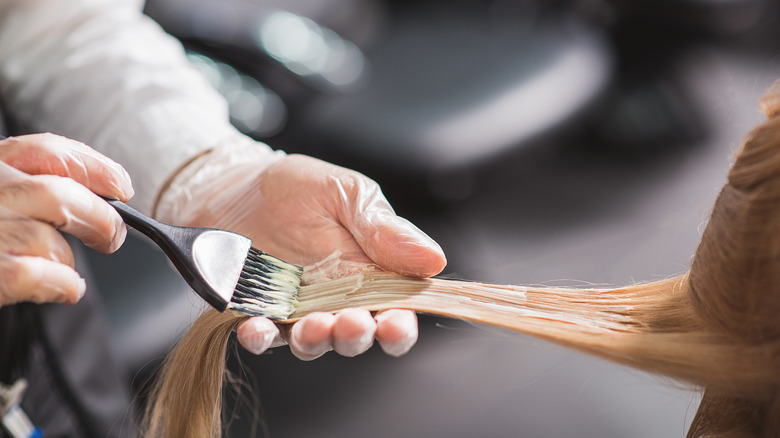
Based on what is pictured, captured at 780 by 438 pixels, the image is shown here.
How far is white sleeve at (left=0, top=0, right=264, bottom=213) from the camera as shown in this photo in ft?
2.80

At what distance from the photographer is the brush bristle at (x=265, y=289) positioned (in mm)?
587

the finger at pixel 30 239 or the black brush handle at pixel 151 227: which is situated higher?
the black brush handle at pixel 151 227

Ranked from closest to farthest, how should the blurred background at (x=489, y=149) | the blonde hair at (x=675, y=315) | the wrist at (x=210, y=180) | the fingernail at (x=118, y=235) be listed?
the blonde hair at (x=675, y=315) → the fingernail at (x=118, y=235) → the wrist at (x=210, y=180) → the blurred background at (x=489, y=149)

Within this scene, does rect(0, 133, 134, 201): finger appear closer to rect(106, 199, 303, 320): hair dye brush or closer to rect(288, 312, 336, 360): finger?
rect(106, 199, 303, 320): hair dye brush

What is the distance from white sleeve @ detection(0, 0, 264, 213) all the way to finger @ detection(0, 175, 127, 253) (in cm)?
32

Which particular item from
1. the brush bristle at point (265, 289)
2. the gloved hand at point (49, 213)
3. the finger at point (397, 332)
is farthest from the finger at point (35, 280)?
the finger at point (397, 332)

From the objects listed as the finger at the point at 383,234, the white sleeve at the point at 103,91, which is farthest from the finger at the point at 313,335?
the white sleeve at the point at 103,91

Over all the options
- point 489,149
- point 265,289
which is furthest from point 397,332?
point 489,149

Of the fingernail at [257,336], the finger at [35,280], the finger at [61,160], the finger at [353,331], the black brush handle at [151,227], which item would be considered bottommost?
the fingernail at [257,336]

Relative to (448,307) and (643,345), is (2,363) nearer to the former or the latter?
(448,307)

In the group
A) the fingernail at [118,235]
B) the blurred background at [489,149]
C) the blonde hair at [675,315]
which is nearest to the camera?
the blonde hair at [675,315]

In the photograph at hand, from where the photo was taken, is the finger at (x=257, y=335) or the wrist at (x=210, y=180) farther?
the wrist at (x=210, y=180)

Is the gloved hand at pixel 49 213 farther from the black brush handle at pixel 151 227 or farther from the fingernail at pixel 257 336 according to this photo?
the fingernail at pixel 257 336

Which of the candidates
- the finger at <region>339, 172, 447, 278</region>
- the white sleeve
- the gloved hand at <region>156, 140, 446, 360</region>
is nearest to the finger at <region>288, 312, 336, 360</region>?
the gloved hand at <region>156, 140, 446, 360</region>
